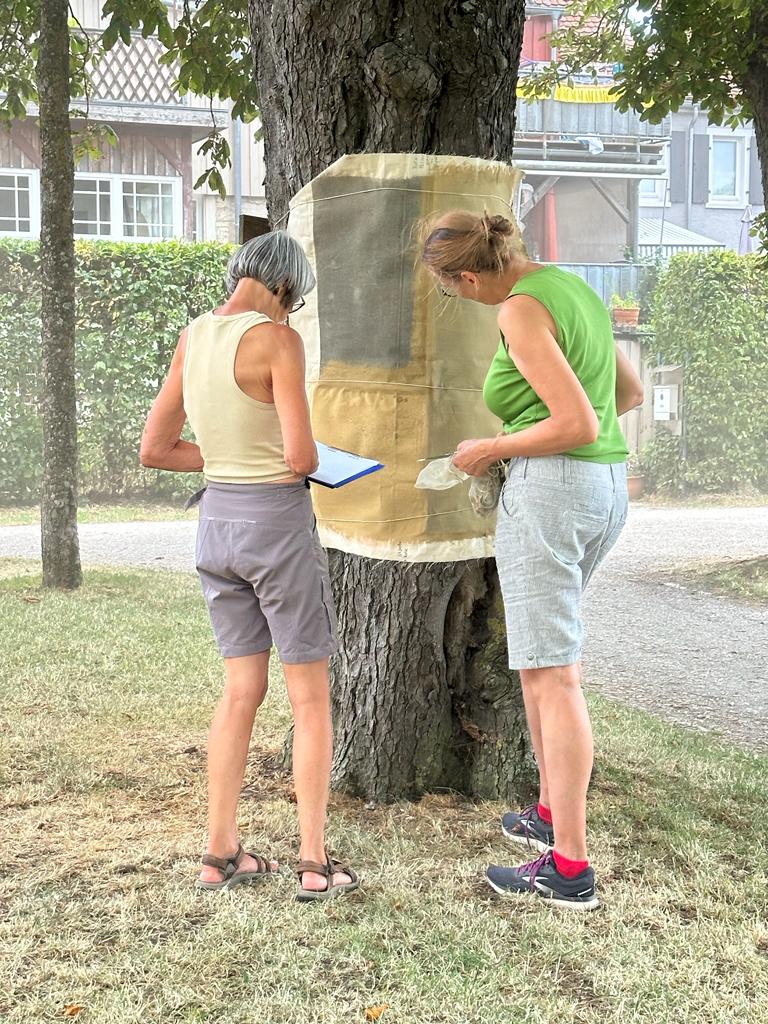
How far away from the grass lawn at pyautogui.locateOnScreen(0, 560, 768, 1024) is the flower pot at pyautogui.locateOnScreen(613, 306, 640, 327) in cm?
1297

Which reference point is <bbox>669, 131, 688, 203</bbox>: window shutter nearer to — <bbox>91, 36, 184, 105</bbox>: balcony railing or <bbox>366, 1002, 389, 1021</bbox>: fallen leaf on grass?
<bbox>91, 36, 184, 105</bbox>: balcony railing

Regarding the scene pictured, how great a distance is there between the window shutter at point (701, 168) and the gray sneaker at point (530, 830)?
25146 mm

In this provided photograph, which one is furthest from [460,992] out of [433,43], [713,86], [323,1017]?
[713,86]

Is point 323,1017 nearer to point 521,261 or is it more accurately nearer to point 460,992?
point 460,992

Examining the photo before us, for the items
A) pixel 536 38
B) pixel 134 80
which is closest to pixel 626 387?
pixel 134 80

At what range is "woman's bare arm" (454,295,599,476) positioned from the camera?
9.39 ft

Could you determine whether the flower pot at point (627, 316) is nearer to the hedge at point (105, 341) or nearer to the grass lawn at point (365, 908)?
the hedge at point (105, 341)

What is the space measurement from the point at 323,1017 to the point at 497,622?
1628mm

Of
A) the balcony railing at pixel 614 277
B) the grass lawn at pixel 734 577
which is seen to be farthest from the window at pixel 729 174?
the grass lawn at pixel 734 577

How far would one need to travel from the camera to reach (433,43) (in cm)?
361

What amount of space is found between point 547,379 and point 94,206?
1897 cm

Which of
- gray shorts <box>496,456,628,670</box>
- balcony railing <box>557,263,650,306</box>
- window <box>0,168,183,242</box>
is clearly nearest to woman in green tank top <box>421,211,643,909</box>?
gray shorts <box>496,456,628,670</box>

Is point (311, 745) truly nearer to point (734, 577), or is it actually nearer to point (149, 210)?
point (734, 577)

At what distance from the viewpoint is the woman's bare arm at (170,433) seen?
3.12 metres
